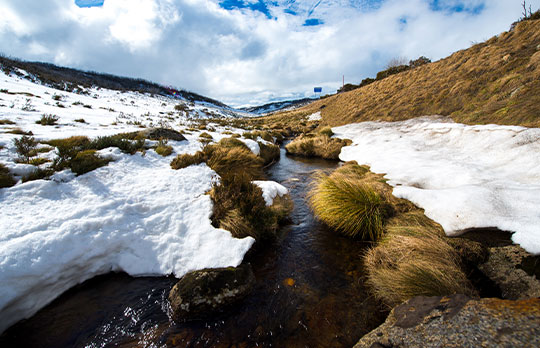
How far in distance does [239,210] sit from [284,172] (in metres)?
5.88

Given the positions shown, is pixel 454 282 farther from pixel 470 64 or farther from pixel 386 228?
pixel 470 64

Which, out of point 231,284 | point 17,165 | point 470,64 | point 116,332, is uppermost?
point 470,64

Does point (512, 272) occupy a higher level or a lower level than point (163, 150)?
lower

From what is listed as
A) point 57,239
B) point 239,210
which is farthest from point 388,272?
point 57,239

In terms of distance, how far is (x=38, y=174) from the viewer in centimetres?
464

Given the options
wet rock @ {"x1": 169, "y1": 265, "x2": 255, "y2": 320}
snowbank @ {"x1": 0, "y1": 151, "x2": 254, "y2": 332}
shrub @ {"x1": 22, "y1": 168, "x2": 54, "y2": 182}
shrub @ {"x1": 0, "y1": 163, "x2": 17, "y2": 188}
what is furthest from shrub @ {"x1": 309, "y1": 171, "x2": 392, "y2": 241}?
shrub @ {"x1": 0, "y1": 163, "x2": 17, "y2": 188}

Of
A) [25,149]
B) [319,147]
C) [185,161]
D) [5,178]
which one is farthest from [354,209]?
[319,147]

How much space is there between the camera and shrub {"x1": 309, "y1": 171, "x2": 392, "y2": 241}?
4766 millimetres

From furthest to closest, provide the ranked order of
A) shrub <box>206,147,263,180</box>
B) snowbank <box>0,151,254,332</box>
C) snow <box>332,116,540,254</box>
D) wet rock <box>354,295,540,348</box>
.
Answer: shrub <box>206,147,263,180</box>
snow <box>332,116,540,254</box>
snowbank <box>0,151,254,332</box>
wet rock <box>354,295,540,348</box>

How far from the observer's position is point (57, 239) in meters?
3.34

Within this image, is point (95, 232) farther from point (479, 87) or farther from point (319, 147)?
point (479, 87)

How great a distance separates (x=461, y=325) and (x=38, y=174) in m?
7.88

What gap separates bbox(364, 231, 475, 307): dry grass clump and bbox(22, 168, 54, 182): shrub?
750 centimetres

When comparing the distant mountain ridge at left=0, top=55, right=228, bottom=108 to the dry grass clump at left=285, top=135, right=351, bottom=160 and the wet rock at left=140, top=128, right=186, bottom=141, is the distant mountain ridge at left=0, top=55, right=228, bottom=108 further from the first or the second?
the dry grass clump at left=285, top=135, right=351, bottom=160
